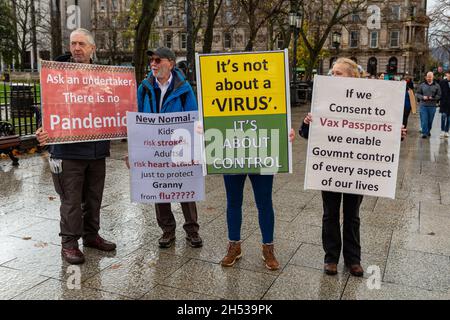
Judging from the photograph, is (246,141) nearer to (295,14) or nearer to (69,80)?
(69,80)

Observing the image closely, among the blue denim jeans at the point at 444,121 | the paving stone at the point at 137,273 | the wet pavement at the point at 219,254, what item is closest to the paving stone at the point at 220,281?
the wet pavement at the point at 219,254

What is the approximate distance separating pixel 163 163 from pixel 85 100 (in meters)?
0.94

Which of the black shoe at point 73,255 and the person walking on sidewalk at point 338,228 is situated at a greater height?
the person walking on sidewalk at point 338,228

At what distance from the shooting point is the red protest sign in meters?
4.25

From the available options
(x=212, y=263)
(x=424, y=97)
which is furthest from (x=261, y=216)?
(x=424, y=97)

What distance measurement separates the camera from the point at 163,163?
468 cm

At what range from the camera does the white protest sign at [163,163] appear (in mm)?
4598

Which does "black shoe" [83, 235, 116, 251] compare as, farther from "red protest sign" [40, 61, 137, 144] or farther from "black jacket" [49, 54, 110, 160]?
"red protest sign" [40, 61, 137, 144]

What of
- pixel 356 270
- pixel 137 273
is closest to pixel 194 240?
pixel 137 273

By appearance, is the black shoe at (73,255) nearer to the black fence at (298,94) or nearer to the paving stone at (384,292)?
the paving stone at (384,292)

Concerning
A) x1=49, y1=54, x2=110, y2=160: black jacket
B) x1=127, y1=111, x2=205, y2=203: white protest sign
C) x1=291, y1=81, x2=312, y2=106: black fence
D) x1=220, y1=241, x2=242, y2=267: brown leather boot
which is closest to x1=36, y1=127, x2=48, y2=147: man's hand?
x1=49, y1=54, x2=110, y2=160: black jacket

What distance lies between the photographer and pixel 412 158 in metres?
10.5

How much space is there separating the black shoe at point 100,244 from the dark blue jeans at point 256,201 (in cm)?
122
